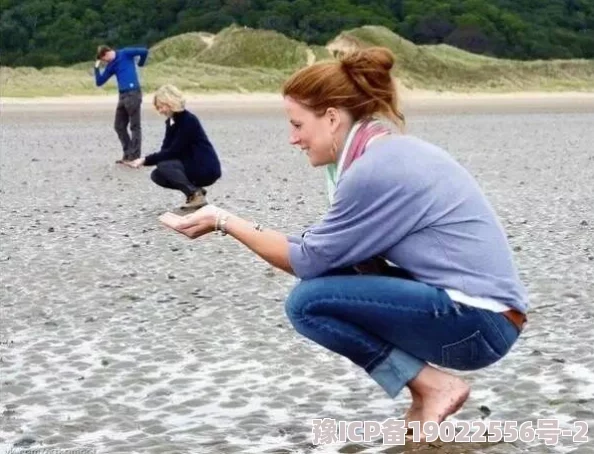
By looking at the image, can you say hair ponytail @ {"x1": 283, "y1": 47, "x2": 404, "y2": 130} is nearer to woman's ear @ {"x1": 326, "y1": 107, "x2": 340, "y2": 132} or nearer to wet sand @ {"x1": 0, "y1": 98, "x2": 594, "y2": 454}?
woman's ear @ {"x1": 326, "y1": 107, "x2": 340, "y2": 132}

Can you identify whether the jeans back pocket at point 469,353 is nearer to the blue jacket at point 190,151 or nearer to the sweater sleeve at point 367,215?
the sweater sleeve at point 367,215

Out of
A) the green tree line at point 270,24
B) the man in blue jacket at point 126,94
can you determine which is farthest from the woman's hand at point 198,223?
the green tree line at point 270,24

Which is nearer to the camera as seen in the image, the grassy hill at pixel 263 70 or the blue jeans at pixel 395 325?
the blue jeans at pixel 395 325

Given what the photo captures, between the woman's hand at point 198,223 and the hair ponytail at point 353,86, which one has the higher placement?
the hair ponytail at point 353,86

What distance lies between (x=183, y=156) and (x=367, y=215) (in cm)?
711

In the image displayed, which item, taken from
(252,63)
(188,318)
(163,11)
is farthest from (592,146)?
(163,11)

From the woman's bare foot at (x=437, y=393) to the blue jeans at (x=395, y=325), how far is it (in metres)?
0.03

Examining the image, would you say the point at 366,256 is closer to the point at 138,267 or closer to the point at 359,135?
the point at 359,135

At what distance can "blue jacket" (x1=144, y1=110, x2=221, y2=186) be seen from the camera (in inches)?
433

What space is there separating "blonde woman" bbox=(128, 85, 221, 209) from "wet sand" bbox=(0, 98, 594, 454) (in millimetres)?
408

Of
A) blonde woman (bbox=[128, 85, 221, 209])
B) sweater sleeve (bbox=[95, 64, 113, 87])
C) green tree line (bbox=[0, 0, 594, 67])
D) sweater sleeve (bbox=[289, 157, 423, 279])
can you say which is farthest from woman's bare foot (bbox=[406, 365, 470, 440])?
green tree line (bbox=[0, 0, 594, 67])

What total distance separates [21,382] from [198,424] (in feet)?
3.24

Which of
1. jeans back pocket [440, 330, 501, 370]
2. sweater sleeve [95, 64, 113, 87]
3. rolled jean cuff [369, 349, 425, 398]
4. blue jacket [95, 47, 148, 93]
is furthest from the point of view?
sweater sleeve [95, 64, 113, 87]

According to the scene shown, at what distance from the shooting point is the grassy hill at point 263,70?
43406mm
